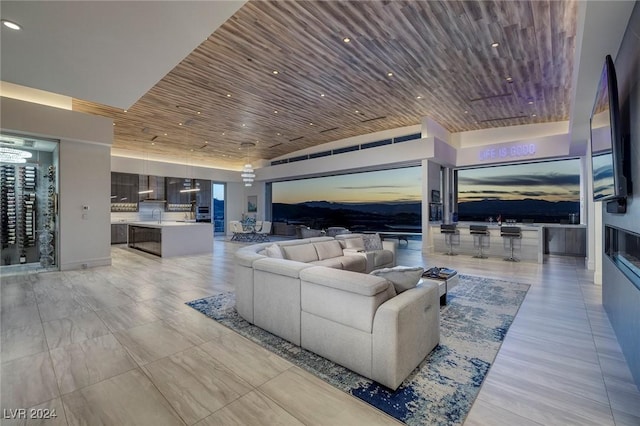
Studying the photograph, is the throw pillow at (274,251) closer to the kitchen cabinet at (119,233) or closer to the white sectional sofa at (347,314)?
the white sectional sofa at (347,314)

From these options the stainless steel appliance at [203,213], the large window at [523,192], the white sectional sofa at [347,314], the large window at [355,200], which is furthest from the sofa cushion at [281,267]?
the stainless steel appliance at [203,213]

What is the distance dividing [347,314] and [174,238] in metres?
7.19

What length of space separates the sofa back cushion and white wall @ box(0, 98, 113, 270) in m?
5.31

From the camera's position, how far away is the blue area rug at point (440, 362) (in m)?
1.90

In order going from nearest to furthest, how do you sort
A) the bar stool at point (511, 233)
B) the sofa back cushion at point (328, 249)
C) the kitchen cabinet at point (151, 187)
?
1. the sofa back cushion at point (328, 249)
2. the bar stool at point (511, 233)
3. the kitchen cabinet at point (151, 187)

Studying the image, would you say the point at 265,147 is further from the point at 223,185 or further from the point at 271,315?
the point at 271,315

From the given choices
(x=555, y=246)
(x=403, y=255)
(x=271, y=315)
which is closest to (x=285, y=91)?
(x=271, y=315)

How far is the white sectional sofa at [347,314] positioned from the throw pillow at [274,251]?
29.5 inches

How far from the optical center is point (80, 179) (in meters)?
6.34

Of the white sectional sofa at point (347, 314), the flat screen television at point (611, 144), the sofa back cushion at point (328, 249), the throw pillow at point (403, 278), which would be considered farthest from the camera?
the sofa back cushion at point (328, 249)

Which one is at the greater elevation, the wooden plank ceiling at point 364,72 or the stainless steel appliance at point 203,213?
the wooden plank ceiling at point 364,72

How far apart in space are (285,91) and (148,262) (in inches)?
213

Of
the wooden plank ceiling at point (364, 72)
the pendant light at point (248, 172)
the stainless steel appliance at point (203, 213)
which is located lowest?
the stainless steel appliance at point (203, 213)

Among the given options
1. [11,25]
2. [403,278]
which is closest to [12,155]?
[11,25]
